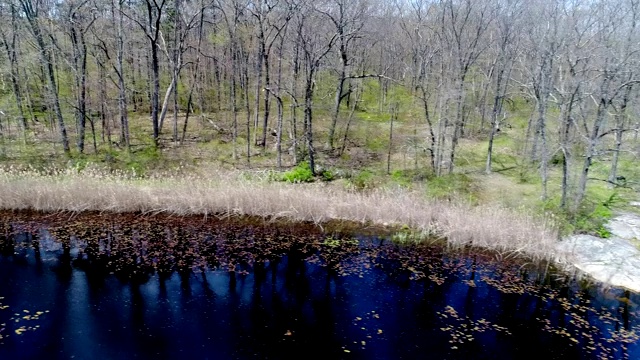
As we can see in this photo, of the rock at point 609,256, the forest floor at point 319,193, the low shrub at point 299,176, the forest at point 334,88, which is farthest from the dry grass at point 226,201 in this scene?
the forest at point 334,88

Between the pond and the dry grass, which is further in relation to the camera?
the dry grass

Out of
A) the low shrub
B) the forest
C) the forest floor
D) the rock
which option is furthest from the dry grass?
the forest

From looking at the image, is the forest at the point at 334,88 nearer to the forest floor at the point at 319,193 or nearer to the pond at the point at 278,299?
the forest floor at the point at 319,193

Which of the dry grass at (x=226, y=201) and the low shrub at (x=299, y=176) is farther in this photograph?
the low shrub at (x=299, y=176)

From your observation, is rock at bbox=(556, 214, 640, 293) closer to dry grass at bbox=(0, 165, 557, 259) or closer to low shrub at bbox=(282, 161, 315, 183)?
dry grass at bbox=(0, 165, 557, 259)

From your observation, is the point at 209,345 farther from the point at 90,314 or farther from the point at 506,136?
the point at 506,136

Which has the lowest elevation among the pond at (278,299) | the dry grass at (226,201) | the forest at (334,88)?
the pond at (278,299)
